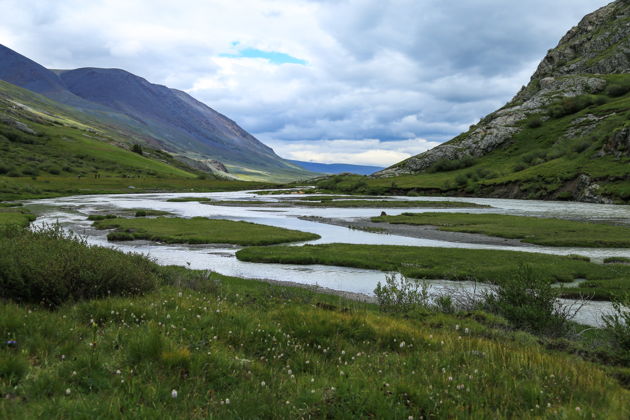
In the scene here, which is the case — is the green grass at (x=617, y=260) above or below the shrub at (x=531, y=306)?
below

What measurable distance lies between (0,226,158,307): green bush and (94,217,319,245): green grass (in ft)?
99.3

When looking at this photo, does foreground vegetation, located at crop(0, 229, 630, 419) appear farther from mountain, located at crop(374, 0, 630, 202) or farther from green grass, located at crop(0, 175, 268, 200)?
green grass, located at crop(0, 175, 268, 200)

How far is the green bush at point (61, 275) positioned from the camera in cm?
961

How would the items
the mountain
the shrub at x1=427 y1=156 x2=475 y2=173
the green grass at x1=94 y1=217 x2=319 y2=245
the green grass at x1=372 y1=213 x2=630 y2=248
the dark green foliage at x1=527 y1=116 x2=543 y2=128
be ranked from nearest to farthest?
the green grass at x1=372 y1=213 x2=630 y2=248
the green grass at x1=94 y1=217 x2=319 y2=245
the mountain
the shrub at x1=427 y1=156 x2=475 y2=173
the dark green foliage at x1=527 y1=116 x2=543 y2=128

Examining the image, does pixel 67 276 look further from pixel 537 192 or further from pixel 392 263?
pixel 537 192

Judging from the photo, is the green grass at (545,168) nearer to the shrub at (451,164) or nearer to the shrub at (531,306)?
the shrub at (451,164)

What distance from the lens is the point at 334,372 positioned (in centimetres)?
700

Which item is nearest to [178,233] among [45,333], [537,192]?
[45,333]

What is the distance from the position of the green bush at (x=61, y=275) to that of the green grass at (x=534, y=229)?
42656 millimetres

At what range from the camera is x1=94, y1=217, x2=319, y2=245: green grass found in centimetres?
4253

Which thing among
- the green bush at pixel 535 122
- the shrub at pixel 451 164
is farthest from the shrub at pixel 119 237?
the green bush at pixel 535 122

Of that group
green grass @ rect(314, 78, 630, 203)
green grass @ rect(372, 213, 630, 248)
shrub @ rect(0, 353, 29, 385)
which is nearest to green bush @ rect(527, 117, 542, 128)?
green grass @ rect(314, 78, 630, 203)

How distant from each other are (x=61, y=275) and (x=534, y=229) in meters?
53.0

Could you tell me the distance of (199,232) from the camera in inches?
1857
